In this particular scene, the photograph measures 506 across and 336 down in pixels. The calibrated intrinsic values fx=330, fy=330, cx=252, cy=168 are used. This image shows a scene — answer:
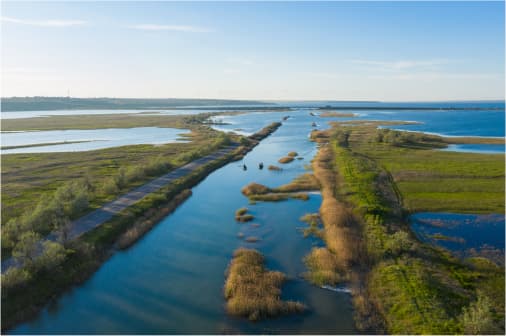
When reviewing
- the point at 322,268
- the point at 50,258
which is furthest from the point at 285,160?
the point at 50,258

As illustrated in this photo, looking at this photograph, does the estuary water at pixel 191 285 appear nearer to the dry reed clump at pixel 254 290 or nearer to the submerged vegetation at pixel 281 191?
the dry reed clump at pixel 254 290

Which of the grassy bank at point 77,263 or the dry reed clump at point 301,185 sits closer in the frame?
the grassy bank at point 77,263

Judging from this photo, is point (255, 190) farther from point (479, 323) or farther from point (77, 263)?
point (479, 323)

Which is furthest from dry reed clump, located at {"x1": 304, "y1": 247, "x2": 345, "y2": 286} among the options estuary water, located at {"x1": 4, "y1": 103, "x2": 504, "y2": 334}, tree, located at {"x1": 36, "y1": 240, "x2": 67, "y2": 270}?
tree, located at {"x1": 36, "y1": 240, "x2": 67, "y2": 270}

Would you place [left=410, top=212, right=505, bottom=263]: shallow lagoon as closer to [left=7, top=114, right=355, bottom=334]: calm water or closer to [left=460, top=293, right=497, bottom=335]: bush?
[left=460, top=293, right=497, bottom=335]: bush

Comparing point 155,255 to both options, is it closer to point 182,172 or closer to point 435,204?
point 182,172

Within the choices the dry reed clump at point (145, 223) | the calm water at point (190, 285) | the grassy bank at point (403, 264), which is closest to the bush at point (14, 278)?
the calm water at point (190, 285)
